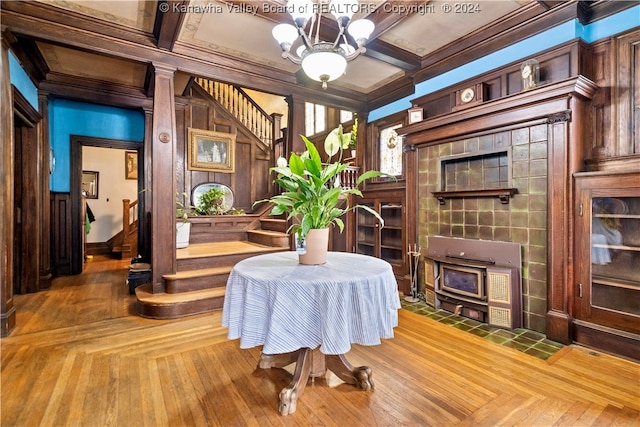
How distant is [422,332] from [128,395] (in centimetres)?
232

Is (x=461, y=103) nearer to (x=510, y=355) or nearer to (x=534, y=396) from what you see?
(x=510, y=355)

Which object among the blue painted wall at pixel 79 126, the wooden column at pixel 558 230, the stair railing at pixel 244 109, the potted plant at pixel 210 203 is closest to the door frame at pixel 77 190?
the blue painted wall at pixel 79 126

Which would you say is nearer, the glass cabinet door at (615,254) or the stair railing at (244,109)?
the glass cabinet door at (615,254)

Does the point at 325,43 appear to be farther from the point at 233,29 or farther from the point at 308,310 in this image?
the point at 308,310

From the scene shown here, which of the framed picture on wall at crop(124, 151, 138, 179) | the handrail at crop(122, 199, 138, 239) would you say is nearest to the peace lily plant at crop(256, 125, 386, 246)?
the handrail at crop(122, 199, 138, 239)

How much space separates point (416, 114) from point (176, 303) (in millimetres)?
3527

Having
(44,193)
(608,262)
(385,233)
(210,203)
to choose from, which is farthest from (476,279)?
(44,193)

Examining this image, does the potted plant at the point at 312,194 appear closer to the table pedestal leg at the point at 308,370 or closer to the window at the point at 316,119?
the table pedestal leg at the point at 308,370

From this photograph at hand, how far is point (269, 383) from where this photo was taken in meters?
1.97

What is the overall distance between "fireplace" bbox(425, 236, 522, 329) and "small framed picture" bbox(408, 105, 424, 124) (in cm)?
148

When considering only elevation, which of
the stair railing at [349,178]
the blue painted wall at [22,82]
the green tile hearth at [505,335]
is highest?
the blue painted wall at [22,82]

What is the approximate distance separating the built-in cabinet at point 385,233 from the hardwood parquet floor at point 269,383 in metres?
1.68

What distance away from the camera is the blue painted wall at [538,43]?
2.51 m

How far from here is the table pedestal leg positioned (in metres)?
1.70
